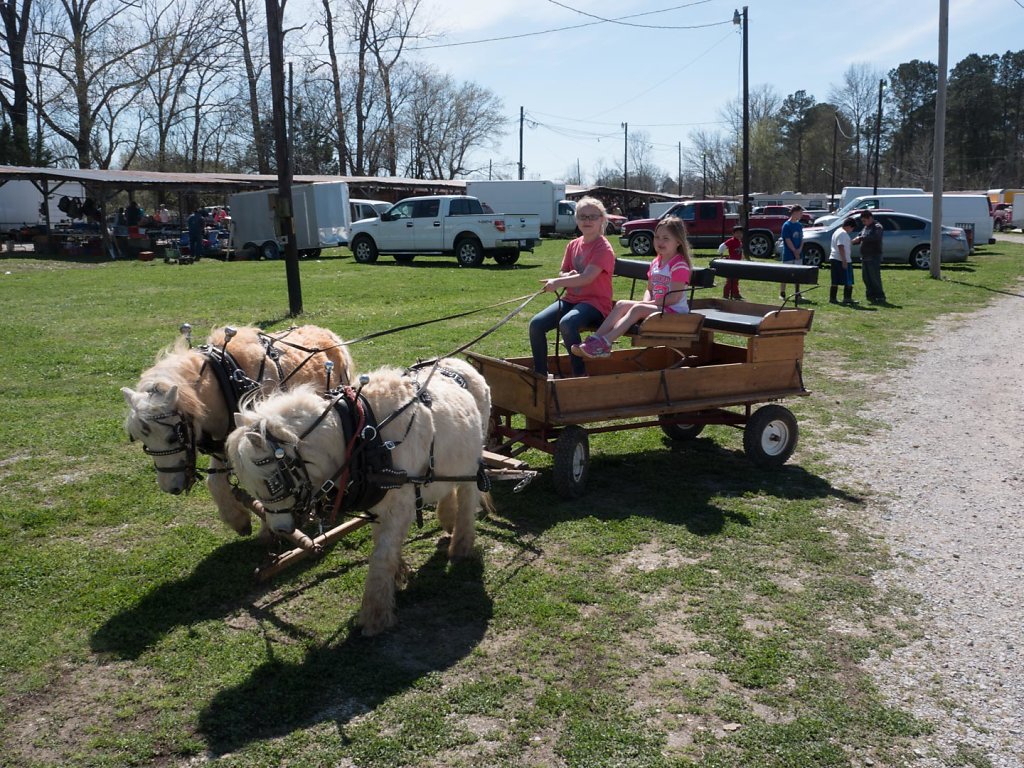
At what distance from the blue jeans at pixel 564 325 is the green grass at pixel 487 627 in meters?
0.97

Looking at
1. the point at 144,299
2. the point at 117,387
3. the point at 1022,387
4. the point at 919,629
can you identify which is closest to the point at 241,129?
the point at 144,299

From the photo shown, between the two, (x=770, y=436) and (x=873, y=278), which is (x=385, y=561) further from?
(x=873, y=278)

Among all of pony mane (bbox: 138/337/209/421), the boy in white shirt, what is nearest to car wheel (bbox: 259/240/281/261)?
the boy in white shirt

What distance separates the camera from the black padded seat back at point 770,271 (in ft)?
22.8

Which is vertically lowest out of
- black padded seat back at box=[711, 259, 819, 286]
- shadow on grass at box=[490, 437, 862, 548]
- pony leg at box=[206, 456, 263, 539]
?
shadow on grass at box=[490, 437, 862, 548]

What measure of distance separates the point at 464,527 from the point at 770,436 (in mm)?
3067

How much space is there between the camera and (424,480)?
445 centimetres

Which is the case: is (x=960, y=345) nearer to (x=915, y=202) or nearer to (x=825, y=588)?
(x=825, y=588)

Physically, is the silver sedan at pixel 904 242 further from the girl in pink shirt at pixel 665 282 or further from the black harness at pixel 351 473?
the black harness at pixel 351 473

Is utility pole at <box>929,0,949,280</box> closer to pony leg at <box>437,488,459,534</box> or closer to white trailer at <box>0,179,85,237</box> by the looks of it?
pony leg at <box>437,488,459,534</box>

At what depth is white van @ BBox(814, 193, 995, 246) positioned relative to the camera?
29734mm

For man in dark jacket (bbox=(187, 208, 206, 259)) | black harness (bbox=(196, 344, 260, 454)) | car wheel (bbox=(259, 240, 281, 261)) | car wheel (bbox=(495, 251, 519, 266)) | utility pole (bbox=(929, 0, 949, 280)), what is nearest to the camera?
black harness (bbox=(196, 344, 260, 454))

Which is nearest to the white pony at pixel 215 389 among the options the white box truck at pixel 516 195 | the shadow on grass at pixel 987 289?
the shadow on grass at pixel 987 289

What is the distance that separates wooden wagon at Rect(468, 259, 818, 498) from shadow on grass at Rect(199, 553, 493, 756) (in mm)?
1727
